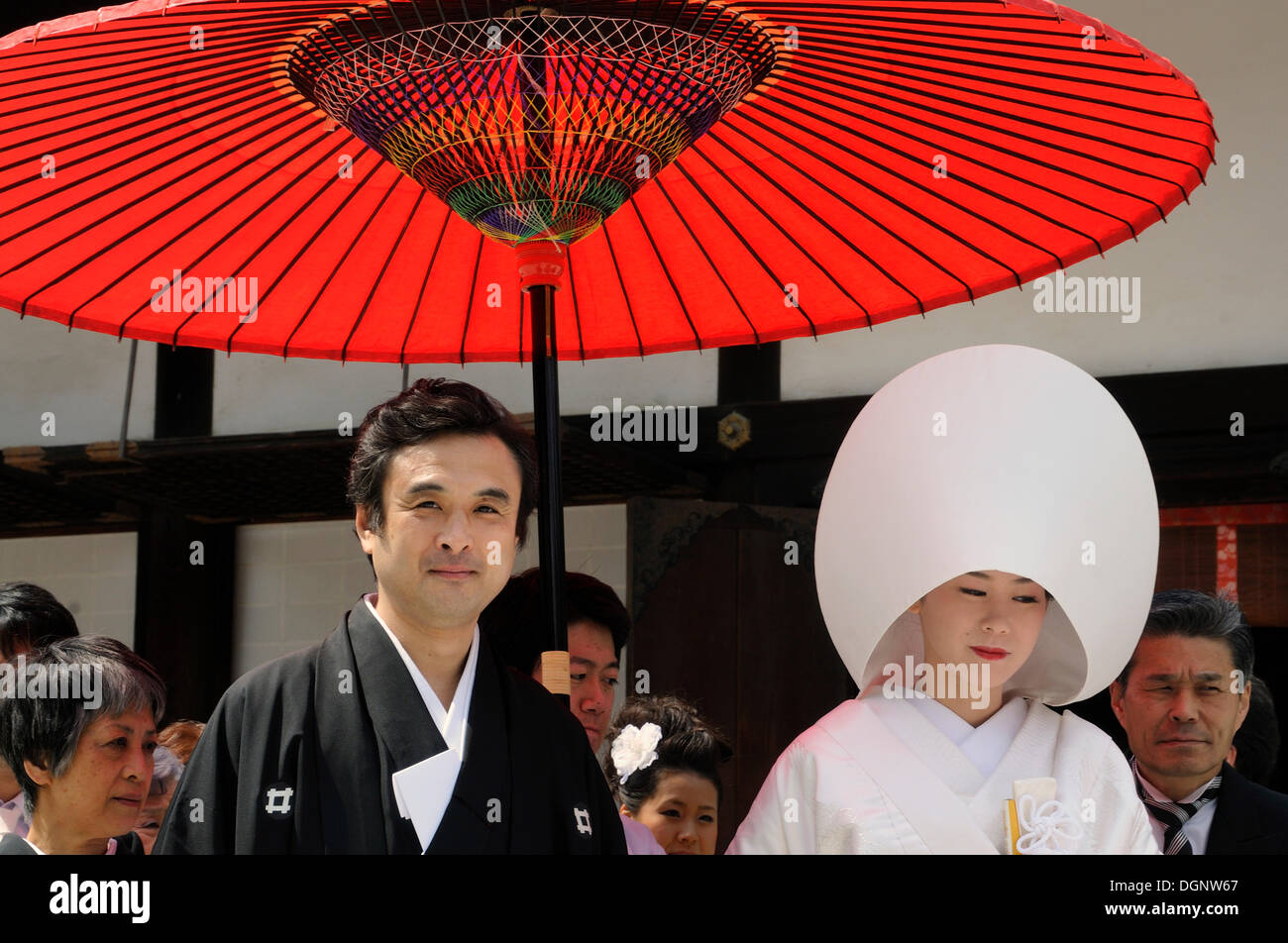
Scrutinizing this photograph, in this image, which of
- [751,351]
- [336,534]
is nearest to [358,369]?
[336,534]

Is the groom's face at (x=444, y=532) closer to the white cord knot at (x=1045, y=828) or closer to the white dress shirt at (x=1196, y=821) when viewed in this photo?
the white cord knot at (x=1045, y=828)

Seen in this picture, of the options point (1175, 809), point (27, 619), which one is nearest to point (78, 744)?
point (27, 619)

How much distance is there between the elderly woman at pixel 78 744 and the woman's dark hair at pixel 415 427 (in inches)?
36.2

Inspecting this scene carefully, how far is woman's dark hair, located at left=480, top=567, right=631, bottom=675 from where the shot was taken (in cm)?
346

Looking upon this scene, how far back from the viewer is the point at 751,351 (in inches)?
246

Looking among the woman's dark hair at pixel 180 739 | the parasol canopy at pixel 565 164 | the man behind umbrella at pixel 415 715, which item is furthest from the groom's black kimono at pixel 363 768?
the woman's dark hair at pixel 180 739

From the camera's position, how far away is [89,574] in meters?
7.35

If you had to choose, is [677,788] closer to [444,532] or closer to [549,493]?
[549,493]

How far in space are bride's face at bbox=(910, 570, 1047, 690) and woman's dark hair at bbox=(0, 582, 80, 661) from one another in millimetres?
2115

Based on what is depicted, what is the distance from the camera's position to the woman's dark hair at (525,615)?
3.46m

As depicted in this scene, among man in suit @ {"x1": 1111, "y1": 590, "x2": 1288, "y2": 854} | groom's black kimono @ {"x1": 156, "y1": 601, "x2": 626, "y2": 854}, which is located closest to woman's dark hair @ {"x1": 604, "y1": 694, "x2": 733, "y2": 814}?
man in suit @ {"x1": 1111, "y1": 590, "x2": 1288, "y2": 854}

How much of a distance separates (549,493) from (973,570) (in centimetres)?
68

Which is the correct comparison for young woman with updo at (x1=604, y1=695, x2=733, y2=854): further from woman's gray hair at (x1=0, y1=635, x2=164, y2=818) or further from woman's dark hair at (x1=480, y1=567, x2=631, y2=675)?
woman's gray hair at (x1=0, y1=635, x2=164, y2=818)

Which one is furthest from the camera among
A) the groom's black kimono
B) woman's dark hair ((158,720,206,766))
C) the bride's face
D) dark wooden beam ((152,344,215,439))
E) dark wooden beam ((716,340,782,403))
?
dark wooden beam ((152,344,215,439))
